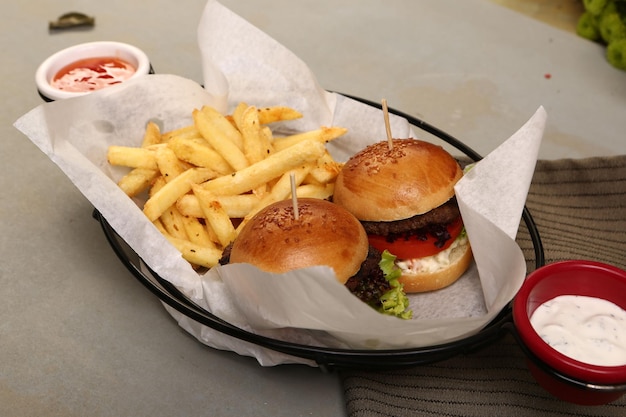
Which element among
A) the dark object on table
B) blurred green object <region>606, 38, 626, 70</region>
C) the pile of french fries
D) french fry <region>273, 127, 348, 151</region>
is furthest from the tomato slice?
the dark object on table

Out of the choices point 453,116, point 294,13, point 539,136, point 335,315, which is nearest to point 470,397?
point 335,315

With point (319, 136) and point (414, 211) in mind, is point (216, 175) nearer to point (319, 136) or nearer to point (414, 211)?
point (319, 136)

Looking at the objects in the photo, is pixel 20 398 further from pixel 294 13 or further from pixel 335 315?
pixel 294 13

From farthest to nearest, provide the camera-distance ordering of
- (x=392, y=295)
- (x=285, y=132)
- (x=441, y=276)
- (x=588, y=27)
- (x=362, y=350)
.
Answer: (x=588, y=27)
(x=285, y=132)
(x=441, y=276)
(x=392, y=295)
(x=362, y=350)

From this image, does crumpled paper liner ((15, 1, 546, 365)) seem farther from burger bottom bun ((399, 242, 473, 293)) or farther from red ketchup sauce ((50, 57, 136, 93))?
red ketchup sauce ((50, 57, 136, 93))

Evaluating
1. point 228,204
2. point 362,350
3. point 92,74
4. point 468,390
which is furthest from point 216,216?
point 92,74

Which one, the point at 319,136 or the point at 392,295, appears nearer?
the point at 392,295

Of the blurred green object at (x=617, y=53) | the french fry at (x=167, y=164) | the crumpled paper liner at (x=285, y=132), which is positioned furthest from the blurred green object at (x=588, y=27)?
the french fry at (x=167, y=164)
